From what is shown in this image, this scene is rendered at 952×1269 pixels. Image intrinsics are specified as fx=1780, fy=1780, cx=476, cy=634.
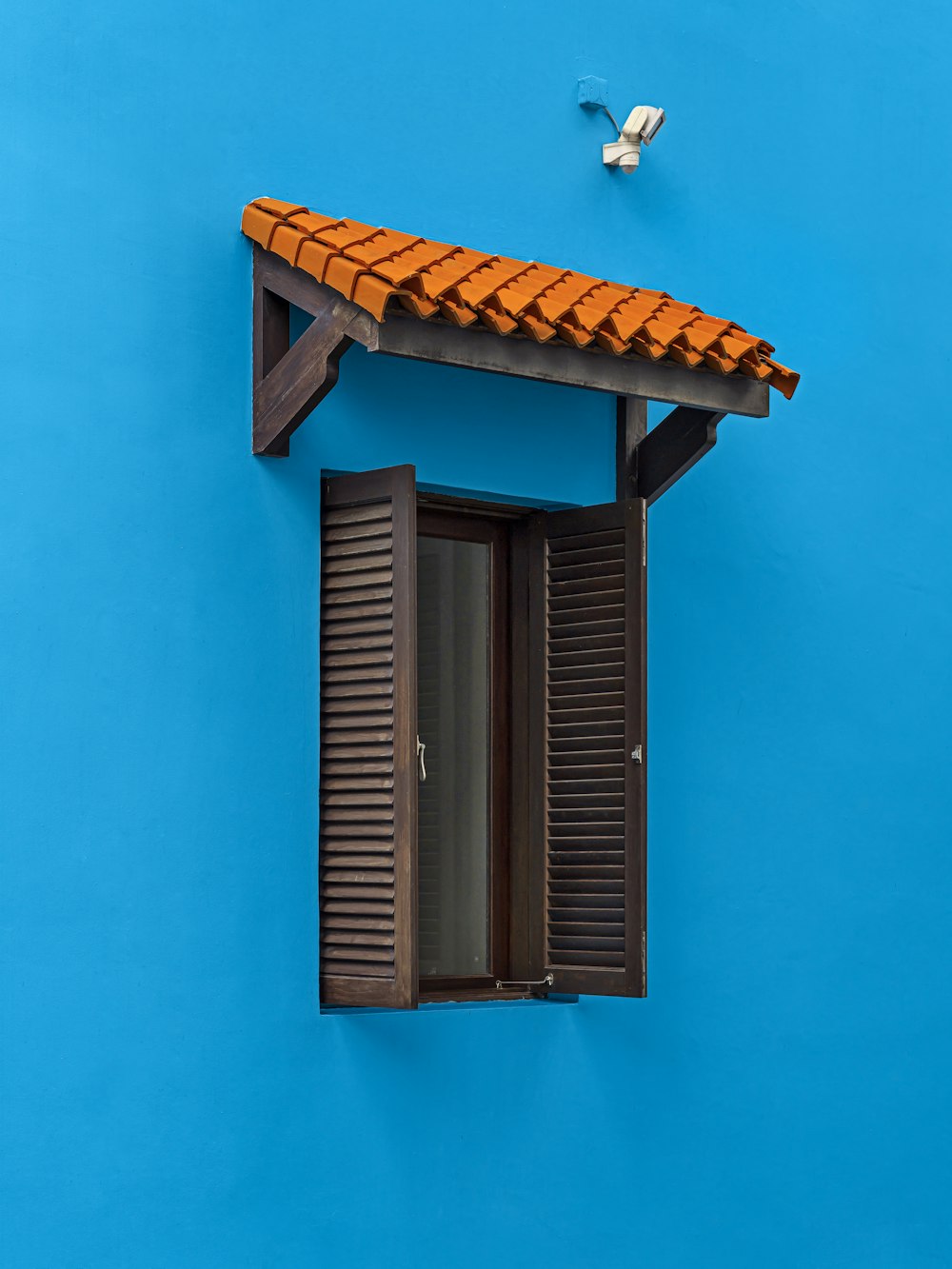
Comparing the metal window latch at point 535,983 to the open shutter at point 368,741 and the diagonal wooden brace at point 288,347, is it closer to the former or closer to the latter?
the open shutter at point 368,741

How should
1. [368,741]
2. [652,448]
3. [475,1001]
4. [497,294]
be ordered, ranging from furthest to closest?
[652,448] < [475,1001] < [368,741] < [497,294]

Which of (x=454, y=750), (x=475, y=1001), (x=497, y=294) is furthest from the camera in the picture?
(x=454, y=750)

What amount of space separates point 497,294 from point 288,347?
70 cm

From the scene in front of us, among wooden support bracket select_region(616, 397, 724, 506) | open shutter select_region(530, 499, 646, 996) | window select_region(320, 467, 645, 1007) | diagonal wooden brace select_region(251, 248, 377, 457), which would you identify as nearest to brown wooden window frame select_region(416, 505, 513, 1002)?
window select_region(320, 467, 645, 1007)

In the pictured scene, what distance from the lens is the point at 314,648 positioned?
544cm

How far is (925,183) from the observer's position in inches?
291

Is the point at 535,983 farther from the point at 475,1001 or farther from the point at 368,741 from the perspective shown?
the point at 368,741

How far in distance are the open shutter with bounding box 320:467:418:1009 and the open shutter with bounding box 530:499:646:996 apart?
85 centimetres

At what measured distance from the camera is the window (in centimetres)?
523

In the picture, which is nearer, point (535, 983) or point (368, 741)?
point (368, 741)

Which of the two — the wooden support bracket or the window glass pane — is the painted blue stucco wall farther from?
the window glass pane

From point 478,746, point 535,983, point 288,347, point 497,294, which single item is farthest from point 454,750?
point 497,294

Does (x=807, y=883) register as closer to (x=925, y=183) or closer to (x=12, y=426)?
(x=925, y=183)

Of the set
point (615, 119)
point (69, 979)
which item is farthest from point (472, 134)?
point (69, 979)
